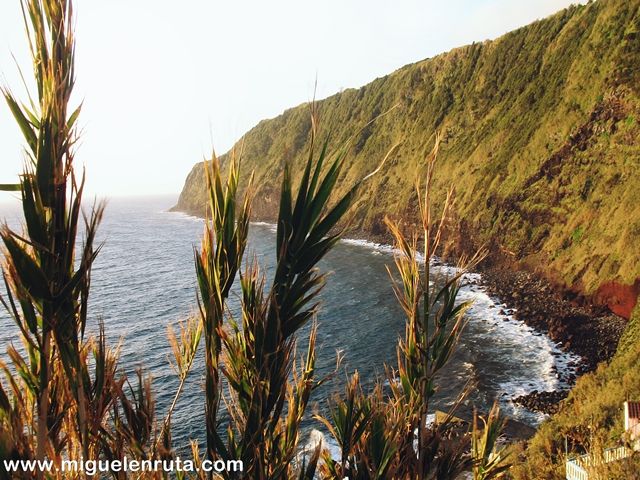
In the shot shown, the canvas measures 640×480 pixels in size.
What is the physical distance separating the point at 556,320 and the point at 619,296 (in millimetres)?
4095

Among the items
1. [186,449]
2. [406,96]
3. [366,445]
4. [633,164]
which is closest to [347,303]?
[186,449]

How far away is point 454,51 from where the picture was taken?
68875 mm

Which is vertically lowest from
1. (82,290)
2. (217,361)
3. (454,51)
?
(217,361)

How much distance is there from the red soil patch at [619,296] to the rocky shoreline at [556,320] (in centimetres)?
52

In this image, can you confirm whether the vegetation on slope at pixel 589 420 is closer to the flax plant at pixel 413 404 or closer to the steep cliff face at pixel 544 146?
the flax plant at pixel 413 404

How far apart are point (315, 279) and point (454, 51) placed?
75750mm

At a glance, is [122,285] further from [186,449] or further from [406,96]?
[406,96]

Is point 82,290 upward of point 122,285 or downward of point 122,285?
upward

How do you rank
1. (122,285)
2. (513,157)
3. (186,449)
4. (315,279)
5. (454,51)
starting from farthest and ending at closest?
(454,51)
(513,157)
(122,285)
(186,449)
(315,279)

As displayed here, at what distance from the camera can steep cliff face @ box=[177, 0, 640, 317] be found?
110 ft

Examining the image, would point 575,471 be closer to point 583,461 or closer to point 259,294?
point 583,461

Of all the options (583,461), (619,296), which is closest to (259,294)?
(583,461)

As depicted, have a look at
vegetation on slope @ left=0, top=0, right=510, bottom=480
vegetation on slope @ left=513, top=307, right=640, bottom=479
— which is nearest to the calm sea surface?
vegetation on slope @ left=513, top=307, right=640, bottom=479

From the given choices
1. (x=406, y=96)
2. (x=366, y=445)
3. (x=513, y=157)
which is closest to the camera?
(x=366, y=445)
